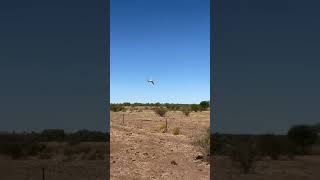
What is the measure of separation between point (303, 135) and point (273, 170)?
13.4m

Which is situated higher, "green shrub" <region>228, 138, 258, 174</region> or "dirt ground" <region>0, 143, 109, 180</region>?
"green shrub" <region>228, 138, 258, 174</region>

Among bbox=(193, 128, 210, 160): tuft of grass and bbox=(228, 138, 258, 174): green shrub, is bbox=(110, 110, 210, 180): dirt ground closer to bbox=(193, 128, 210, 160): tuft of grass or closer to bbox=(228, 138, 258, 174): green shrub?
bbox=(193, 128, 210, 160): tuft of grass

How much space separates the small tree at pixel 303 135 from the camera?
40.6m

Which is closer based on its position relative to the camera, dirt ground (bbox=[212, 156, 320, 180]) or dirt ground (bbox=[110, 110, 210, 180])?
dirt ground (bbox=[212, 156, 320, 180])

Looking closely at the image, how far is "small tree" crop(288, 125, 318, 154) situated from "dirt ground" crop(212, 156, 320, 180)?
264 inches

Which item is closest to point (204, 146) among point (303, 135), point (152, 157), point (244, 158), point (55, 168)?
point (152, 157)

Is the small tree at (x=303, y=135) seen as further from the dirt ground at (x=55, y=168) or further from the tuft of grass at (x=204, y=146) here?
the dirt ground at (x=55, y=168)

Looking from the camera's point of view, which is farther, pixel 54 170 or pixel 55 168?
pixel 55 168

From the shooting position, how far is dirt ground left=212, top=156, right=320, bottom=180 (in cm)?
2597

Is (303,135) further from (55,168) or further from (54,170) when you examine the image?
(54,170)

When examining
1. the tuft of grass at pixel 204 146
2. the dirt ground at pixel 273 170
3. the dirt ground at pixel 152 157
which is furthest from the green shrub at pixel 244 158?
the tuft of grass at pixel 204 146

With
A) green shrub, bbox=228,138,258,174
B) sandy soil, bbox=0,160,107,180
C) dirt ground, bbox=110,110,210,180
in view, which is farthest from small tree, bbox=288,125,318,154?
sandy soil, bbox=0,160,107,180

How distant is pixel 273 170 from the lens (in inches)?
1121

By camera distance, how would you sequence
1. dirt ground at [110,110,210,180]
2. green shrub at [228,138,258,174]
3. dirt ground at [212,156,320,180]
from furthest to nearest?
green shrub at [228,138,258,174]
dirt ground at [110,110,210,180]
dirt ground at [212,156,320,180]
